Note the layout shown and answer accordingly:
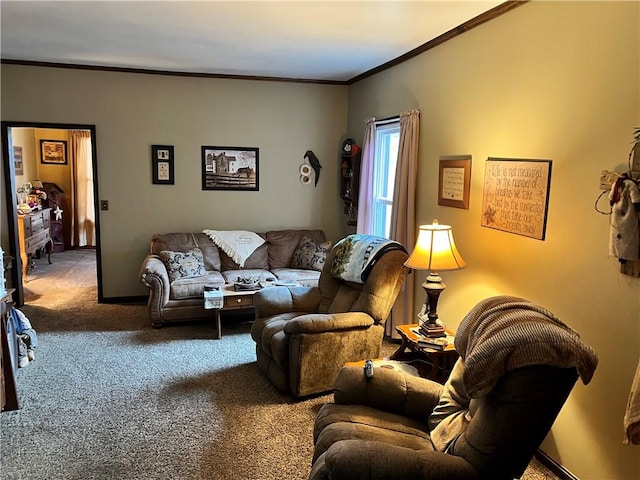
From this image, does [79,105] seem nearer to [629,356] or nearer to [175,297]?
[175,297]

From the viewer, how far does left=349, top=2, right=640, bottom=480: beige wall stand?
7.21ft

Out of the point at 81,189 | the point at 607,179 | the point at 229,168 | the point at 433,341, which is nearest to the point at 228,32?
the point at 229,168

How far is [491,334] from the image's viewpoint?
5.75 feet

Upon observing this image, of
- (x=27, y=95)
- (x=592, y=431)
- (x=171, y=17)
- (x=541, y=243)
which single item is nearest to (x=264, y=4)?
(x=171, y=17)

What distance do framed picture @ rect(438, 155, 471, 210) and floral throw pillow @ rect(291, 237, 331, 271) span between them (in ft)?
6.22

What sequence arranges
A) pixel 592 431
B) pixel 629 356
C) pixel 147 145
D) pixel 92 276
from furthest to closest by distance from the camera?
1. pixel 92 276
2. pixel 147 145
3. pixel 592 431
4. pixel 629 356

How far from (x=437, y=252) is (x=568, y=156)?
0.89 metres

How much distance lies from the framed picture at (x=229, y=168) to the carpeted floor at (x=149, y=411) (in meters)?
1.73

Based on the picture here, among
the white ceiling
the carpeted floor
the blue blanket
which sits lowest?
the carpeted floor

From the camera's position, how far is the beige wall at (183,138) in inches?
201

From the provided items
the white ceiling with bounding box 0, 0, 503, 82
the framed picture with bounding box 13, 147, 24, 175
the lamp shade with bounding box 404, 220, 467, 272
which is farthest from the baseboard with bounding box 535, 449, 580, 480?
the framed picture with bounding box 13, 147, 24, 175

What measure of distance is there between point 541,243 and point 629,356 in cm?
74

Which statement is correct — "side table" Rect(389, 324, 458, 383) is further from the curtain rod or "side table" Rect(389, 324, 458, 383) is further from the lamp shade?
the curtain rod

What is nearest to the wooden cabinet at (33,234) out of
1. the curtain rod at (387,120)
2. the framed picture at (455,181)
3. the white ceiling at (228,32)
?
the white ceiling at (228,32)
